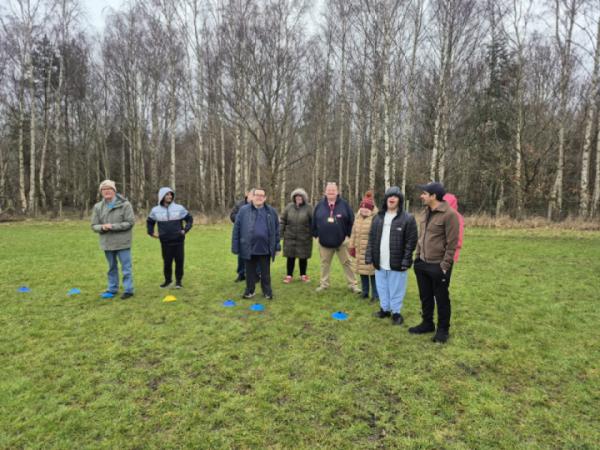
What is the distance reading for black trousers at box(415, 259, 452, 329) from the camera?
3.89m

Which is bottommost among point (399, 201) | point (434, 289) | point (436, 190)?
point (434, 289)

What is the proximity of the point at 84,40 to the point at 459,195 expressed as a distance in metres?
27.9

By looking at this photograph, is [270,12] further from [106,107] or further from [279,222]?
[106,107]

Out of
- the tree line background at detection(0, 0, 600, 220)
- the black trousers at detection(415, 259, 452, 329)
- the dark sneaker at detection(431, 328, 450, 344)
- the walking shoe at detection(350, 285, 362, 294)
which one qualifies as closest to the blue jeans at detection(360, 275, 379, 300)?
the walking shoe at detection(350, 285, 362, 294)

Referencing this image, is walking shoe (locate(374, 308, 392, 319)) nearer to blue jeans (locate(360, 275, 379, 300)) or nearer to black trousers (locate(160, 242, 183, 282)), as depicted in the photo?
blue jeans (locate(360, 275, 379, 300))

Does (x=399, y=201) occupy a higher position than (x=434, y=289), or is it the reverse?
(x=399, y=201)

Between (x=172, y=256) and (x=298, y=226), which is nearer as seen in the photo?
(x=172, y=256)

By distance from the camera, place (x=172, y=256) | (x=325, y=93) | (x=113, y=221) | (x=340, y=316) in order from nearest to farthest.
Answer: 1. (x=340, y=316)
2. (x=113, y=221)
3. (x=172, y=256)
4. (x=325, y=93)

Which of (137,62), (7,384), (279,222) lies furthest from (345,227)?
(137,62)

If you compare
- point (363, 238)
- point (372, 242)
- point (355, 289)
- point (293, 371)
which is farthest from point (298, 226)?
point (293, 371)

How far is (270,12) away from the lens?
1603 centimetres

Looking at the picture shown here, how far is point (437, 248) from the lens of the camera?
3891 millimetres

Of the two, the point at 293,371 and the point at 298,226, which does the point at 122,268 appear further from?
the point at 293,371

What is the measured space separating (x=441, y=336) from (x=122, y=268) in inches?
195
